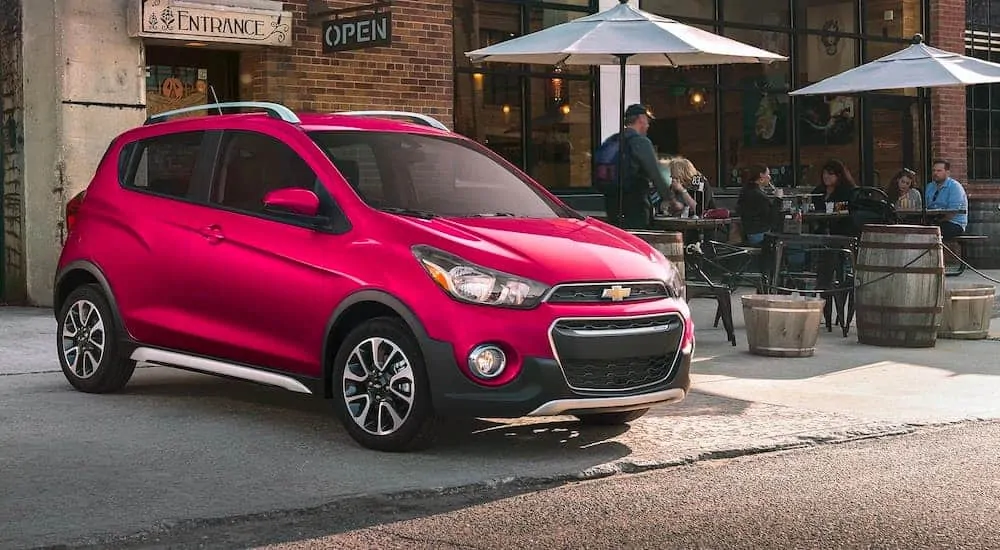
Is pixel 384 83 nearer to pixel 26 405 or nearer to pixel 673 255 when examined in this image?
pixel 673 255

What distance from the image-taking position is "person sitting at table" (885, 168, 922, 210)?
1823cm

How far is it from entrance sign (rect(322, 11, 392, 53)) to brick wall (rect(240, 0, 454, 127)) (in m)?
0.36

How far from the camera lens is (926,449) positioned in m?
7.31

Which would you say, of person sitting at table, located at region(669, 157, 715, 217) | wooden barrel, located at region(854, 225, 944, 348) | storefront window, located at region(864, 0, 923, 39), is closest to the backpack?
wooden barrel, located at region(854, 225, 944, 348)

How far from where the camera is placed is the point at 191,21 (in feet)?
46.0

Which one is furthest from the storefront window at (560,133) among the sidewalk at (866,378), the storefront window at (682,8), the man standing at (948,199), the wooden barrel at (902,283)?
the wooden barrel at (902,283)

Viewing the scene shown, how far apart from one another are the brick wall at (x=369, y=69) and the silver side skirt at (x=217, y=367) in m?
6.95

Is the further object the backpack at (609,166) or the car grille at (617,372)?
the backpack at (609,166)

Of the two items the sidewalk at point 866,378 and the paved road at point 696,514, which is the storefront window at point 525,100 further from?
the paved road at point 696,514

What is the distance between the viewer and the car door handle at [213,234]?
780cm

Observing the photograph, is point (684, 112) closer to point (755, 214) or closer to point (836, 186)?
point (836, 186)

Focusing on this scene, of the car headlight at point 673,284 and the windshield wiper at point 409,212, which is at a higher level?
the windshield wiper at point 409,212

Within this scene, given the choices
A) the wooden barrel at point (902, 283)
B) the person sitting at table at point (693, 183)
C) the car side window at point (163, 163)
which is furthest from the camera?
the person sitting at table at point (693, 183)

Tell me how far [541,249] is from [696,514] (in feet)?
5.53
